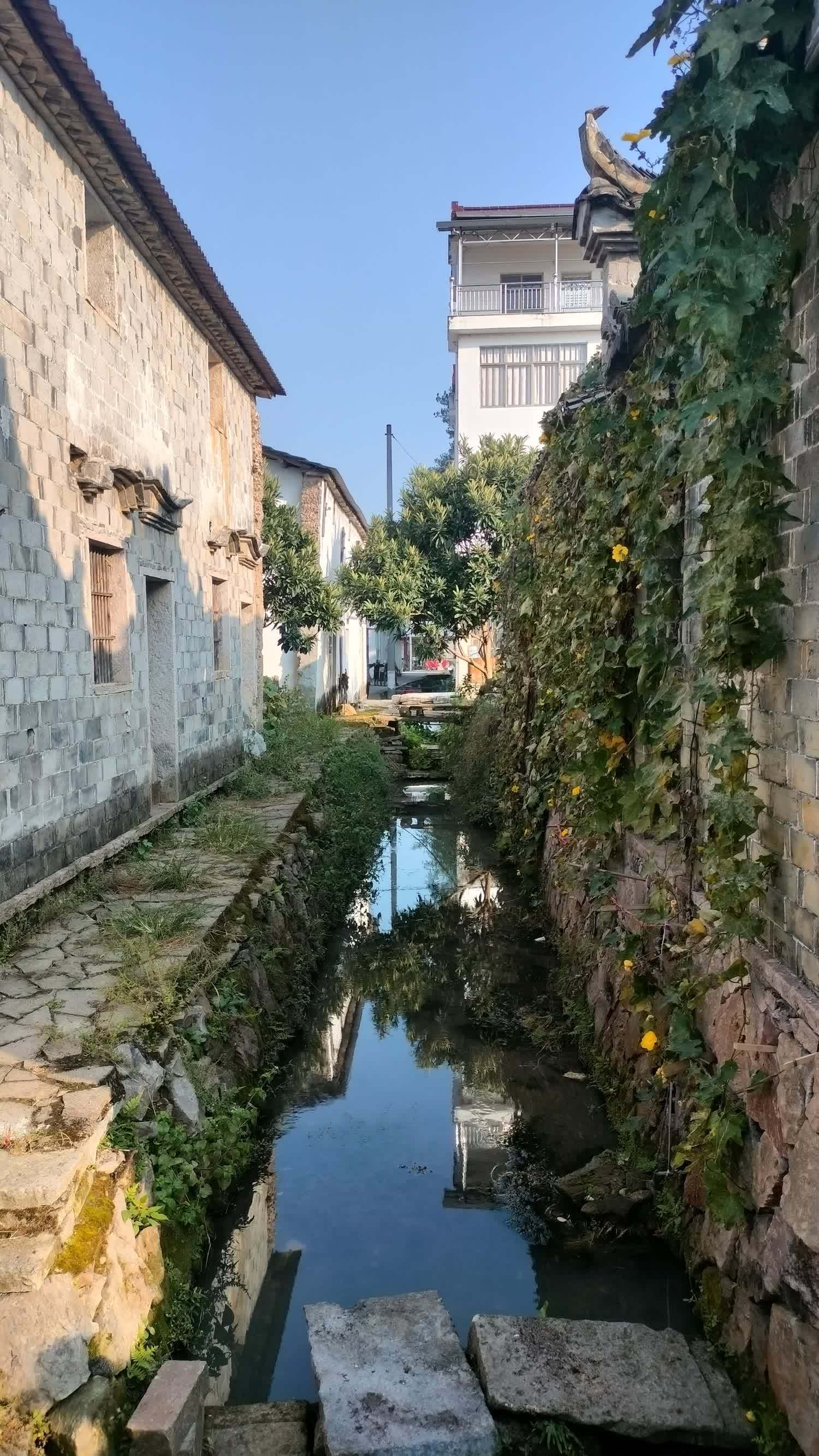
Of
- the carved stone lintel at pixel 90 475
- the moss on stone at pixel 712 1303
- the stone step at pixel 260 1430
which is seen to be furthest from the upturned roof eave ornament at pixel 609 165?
the stone step at pixel 260 1430

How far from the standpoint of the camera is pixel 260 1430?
3.18m

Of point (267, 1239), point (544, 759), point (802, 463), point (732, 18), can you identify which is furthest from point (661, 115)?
point (544, 759)

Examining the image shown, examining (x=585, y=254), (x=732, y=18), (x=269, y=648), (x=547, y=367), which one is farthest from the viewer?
(x=547, y=367)

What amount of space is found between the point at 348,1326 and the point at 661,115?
426cm

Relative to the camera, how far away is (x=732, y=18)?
260 cm

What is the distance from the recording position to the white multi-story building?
22172 millimetres

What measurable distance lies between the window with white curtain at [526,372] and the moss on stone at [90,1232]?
70.6 feet

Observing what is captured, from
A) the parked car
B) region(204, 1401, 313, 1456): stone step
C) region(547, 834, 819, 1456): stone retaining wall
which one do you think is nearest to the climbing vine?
region(547, 834, 819, 1456): stone retaining wall

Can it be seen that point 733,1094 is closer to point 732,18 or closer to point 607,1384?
point 607,1384

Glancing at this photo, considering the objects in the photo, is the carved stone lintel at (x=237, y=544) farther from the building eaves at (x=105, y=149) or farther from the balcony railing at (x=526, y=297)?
the balcony railing at (x=526, y=297)

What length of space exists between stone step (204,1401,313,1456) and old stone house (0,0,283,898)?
324 cm

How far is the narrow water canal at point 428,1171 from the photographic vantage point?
13.2ft

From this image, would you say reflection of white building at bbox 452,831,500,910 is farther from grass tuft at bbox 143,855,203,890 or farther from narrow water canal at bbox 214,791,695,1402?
grass tuft at bbox 143,855,203,890

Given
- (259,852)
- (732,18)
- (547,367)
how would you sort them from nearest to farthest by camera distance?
(732,18), (259,852), (547,367)
